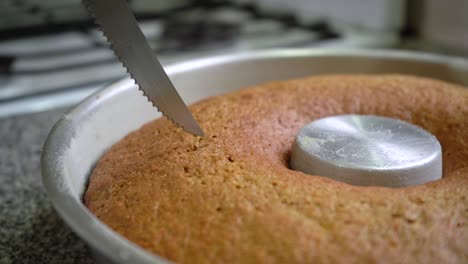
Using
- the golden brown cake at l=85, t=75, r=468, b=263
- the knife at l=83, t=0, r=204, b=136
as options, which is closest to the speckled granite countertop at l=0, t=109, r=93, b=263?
the golden brown cake at l=85, t=75, r=468, b=263

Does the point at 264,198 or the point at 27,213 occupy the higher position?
the point at 264,198

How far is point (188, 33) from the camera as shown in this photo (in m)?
1.68

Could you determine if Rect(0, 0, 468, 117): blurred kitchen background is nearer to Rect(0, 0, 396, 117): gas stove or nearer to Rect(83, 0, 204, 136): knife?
Rect(0, 0, 396, 117): gas stove

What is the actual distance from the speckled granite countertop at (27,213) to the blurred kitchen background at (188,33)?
17 cm

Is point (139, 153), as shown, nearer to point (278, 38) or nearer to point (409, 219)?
point (409, 219)

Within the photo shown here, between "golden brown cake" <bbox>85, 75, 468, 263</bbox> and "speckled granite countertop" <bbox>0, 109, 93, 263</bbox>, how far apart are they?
0.10 meters

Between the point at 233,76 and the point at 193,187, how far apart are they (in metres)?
0.45

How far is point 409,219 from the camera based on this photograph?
0.55 m

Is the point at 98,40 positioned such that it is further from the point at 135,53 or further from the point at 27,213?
the point at 135,53

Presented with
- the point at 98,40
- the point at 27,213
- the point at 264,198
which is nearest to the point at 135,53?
the point at 264,198

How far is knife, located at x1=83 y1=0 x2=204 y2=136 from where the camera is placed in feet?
1.89

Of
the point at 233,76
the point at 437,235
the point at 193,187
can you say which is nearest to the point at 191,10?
the point at 233,76

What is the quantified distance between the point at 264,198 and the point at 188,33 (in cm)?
117

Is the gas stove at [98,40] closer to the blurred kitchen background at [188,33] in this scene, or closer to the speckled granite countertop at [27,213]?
the blurred kitchen background at [188,33]
